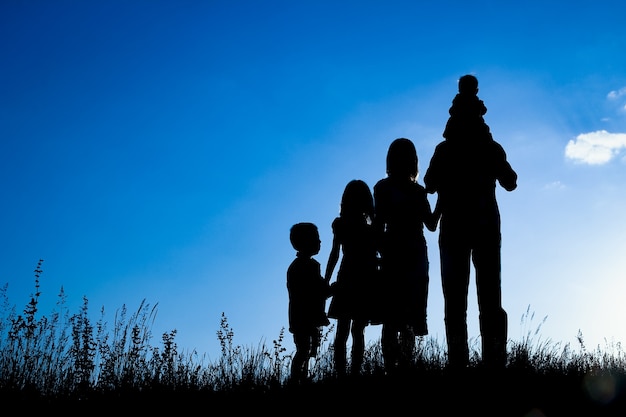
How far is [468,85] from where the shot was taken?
5.04 m

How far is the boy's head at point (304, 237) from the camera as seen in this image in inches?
246

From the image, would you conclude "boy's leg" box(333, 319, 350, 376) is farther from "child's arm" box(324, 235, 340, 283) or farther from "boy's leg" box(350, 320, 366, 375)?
"child's arm" box(324, 235, 340, 283)

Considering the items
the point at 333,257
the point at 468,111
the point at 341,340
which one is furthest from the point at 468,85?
the point at 341,340

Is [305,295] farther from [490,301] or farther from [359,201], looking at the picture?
[490,301]

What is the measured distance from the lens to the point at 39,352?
21.2 ft

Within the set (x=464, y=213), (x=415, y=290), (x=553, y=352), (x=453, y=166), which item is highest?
(x=453, y=166)

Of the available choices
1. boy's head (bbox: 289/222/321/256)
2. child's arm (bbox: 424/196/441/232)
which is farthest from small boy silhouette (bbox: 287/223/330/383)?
child's arm (bbox: 424/196/441/232)

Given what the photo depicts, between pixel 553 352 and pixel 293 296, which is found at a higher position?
pixel 293 296

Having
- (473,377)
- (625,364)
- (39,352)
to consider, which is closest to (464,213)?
(473,377)

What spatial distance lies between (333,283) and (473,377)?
6.93 ft

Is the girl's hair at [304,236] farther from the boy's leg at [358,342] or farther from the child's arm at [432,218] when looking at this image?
the child's arm at [432,218]

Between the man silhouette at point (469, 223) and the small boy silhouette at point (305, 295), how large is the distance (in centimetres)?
167

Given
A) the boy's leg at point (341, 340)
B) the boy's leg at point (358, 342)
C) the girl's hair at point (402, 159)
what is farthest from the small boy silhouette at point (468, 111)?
the boy's leg at point (341, 340)

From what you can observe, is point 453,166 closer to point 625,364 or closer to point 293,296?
point 293,296
